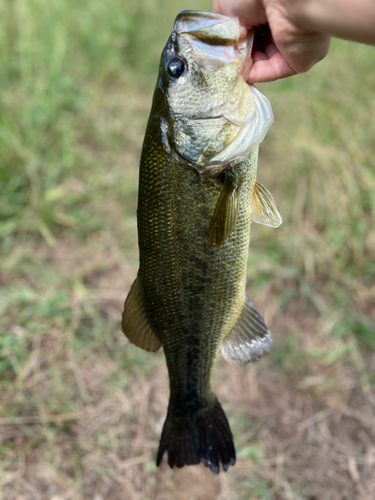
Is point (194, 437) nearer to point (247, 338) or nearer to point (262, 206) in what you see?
point (247, 338)

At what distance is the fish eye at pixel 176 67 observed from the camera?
52.6 inches

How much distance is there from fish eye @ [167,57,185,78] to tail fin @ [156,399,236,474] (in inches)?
48.5

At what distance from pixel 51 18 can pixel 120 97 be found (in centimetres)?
108

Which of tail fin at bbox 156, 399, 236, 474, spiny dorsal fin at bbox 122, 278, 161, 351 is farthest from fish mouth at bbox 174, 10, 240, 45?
tail fin at bbox 156, 399, 236, 474

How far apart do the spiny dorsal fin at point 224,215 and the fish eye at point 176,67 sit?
38cm

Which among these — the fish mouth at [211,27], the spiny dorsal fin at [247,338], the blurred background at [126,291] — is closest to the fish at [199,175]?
the fish mouth at [211,27]

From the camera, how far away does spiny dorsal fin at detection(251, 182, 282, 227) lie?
144cm

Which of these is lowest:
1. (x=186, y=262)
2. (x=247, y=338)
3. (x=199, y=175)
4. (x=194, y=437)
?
(x=194, y=437)

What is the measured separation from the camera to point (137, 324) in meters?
1.53

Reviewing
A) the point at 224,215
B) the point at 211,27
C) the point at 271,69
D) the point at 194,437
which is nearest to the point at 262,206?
the point at 224,215

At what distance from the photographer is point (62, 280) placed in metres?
3.11

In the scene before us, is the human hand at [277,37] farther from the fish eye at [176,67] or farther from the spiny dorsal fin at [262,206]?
the spiny dorsal fin at [262,206]

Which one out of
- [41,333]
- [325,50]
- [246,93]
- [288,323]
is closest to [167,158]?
[246,93]

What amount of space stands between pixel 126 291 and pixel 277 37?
236 cm
